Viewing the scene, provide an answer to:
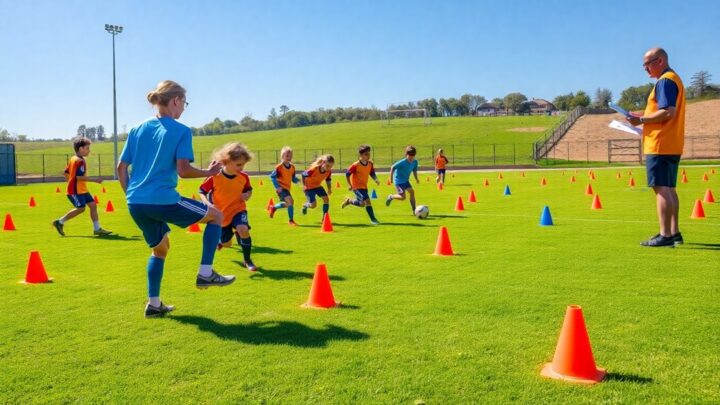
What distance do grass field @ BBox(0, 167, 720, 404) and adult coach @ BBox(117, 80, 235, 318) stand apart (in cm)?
73

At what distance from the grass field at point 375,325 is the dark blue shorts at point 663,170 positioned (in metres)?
0.93

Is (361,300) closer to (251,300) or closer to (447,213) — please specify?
(251,300)

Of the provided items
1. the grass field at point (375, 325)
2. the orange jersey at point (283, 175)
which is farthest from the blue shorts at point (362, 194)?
the grass field at point (375, 325)

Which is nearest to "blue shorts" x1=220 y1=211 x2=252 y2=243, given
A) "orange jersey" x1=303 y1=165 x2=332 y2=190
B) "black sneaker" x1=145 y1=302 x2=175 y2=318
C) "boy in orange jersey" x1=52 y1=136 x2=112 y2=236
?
"black sneaker" x1=145 y1=302 x2=175 y2=318

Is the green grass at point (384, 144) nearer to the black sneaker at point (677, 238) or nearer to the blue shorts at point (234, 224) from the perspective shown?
the blue shorts at point (234, 224)

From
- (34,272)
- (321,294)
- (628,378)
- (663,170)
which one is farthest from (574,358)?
(34,272)

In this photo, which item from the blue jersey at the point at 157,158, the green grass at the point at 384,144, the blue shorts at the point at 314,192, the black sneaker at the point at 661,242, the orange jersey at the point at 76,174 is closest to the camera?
the blue jersey at the point at 157,158

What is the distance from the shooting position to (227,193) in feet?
27.0

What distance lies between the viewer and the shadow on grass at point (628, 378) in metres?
3.61

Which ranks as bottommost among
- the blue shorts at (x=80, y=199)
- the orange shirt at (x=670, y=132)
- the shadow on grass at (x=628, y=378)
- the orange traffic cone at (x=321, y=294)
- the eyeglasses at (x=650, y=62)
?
the shadow on grass at (x=628, y=378)

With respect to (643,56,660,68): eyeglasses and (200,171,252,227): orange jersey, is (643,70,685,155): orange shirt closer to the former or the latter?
(643,56,660,68): eyeglasses

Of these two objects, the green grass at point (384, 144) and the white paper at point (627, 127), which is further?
the green grass at point (384, 144)

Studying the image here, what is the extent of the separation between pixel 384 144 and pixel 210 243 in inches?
3165

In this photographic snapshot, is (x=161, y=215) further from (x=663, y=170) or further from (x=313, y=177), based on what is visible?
(x=313, y=177)
